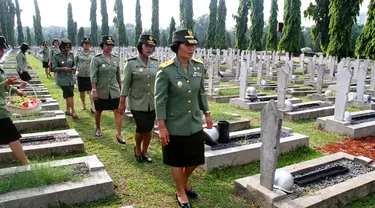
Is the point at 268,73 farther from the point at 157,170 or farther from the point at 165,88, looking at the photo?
the point at 165,88

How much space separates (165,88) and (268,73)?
1322 cm

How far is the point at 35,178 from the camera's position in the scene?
3152 mm

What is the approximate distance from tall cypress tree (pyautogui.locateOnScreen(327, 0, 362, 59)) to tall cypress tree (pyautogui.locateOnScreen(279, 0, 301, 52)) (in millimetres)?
7579

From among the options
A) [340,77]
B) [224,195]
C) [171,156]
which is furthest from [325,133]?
[171,156]

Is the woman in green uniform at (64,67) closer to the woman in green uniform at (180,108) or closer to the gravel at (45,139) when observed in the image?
the gravel at (45,139)

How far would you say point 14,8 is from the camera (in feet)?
182

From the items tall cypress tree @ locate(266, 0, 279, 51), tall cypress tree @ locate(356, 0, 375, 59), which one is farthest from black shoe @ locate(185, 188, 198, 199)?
tall cypress tree @ locate(266, 0, 279, 51)

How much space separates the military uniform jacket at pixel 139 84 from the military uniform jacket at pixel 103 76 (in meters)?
0.97

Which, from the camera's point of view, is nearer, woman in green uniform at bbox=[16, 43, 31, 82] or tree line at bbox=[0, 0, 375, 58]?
woman in green uniform at bbox=[16, 43, 31, 82]

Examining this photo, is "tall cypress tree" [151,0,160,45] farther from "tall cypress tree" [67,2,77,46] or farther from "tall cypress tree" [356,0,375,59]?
"tall cypress tree" [356,0,375,59]

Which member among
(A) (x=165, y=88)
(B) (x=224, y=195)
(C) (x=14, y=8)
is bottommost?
(B) (x=224, y=195)

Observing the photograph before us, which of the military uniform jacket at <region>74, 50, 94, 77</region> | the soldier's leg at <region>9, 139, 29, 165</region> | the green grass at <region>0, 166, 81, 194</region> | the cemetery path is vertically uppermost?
the military uniform jacket at <region>74, 50, 94, 77</region>

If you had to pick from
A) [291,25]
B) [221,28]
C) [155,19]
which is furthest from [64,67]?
[155,19]

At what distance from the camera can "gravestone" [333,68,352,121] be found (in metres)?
5.95
